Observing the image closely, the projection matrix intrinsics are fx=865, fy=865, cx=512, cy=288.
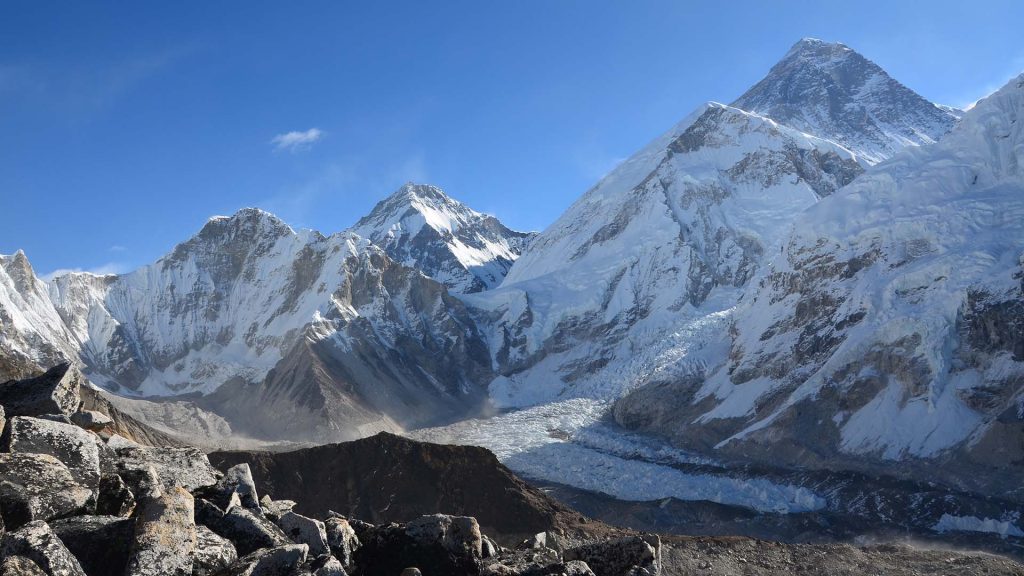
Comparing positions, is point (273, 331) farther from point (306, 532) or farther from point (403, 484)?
point (306, 532)

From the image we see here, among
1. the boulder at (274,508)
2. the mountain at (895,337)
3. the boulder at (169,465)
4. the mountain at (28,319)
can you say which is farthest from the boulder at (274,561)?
the mountain at (28,319)

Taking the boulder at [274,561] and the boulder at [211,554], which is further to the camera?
the boulder at [274,561]

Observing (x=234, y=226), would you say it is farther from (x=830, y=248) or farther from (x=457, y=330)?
(x=830, y=248)

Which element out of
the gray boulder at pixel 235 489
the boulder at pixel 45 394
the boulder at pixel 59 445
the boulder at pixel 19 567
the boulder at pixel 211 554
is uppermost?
the boulder at pixel 45 394

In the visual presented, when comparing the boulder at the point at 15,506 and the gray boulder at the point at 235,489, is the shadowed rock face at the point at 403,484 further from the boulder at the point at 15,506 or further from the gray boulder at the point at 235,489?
the boulder at the point at 15,506

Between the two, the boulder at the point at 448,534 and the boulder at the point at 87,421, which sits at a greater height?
the boulder at the point at 87,421

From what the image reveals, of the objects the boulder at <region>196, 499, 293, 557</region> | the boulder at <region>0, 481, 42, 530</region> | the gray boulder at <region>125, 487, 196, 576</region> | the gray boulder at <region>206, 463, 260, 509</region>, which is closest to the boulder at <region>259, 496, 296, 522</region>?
the gray boulder at <region>206, 463, 260, 509</region>
